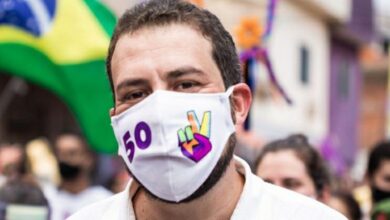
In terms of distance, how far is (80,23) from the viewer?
253 inches

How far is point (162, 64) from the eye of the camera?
2.45m

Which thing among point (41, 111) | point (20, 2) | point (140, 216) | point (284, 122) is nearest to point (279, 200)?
point (140, 216)

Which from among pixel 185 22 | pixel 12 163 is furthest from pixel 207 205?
pixel 12 163

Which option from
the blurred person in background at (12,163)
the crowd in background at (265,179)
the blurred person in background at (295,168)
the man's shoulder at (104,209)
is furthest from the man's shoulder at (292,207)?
the blurred person in background at (12,163)

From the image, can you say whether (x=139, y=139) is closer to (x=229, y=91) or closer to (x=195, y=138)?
(x=195, y=138)

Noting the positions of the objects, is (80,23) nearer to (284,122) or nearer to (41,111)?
(41,111)

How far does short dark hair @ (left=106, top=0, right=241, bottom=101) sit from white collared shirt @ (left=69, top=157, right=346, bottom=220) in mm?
284

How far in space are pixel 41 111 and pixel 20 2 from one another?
14.0 metres

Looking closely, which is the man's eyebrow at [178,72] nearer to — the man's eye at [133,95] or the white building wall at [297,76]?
the man's eye at [133,95]

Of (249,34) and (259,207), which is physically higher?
(259,207)

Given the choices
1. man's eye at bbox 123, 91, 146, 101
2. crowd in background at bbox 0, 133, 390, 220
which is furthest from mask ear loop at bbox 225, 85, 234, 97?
crowd in background at bbox 0, 133, 390, 220

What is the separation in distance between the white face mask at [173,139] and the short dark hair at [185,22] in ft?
0.34

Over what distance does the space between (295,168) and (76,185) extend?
Answer: 9.43 feet

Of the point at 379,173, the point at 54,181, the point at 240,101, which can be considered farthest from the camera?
the point at 54,181
